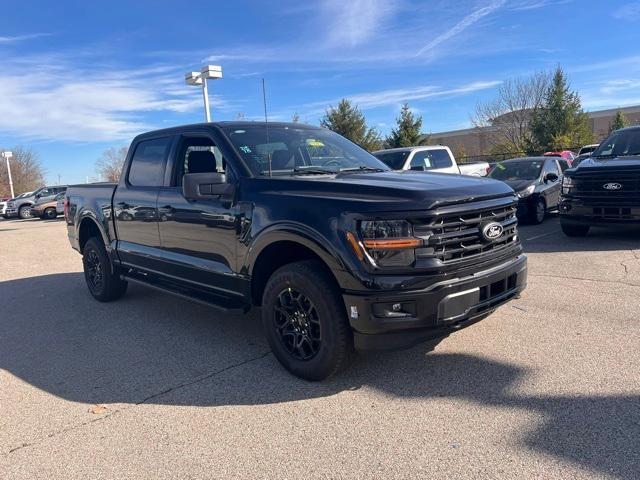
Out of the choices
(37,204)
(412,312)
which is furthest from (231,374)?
(37,204)

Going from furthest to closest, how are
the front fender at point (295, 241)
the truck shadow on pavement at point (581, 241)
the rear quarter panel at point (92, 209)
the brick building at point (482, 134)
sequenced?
the brick building at point (482, 134), the truck shadow on pavement at point (581, 241), the rear quarter panel at point (92, 209), the front fender at point (295, 241)

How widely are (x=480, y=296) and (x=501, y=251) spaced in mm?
486

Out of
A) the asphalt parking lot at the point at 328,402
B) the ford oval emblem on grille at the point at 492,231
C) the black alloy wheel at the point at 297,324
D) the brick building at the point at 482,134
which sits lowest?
the asphalt parking lot at the point at 328,402

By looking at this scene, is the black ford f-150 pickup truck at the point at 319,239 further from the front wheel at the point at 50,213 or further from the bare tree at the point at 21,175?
the bare tree at the point at 21,175

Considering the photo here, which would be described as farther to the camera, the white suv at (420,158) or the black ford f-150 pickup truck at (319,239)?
the white suv at (420,158)

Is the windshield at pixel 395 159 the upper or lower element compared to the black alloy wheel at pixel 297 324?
upper

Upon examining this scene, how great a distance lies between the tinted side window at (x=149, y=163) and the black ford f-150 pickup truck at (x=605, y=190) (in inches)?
265

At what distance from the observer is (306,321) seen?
149 inches

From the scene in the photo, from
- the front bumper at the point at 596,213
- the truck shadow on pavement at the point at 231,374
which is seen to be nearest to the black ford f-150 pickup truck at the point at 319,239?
the truck shadow on pavement at the point at 231,374

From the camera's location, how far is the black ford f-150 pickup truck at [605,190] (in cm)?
805

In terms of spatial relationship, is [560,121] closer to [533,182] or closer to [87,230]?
[533,182]

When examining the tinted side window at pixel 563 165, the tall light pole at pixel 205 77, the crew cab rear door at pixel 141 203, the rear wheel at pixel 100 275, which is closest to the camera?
the crew cab rear door at pixel 141 203

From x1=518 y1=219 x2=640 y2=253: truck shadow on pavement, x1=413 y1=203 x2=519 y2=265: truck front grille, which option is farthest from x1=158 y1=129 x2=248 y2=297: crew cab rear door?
x1=518 y1=219 x2=640 y2=253: truck shadow on pavement

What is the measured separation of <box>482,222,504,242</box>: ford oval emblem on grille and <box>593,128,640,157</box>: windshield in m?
6.70
